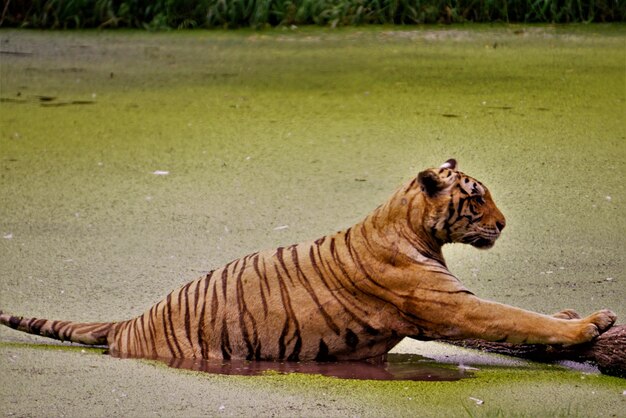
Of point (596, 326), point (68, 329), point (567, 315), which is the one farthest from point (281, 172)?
point (596, 326)

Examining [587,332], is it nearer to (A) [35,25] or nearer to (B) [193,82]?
(B) [193,82]

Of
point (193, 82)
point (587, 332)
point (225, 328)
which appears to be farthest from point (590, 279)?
point (193, 82)

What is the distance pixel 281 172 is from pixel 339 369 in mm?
2185

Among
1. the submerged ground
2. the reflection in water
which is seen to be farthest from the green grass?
the reflection in water

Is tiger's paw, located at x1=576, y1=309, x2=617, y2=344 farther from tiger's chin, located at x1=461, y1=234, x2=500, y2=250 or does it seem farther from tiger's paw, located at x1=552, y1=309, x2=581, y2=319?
tiger's chin, located at x1=461, y1=234, x2=500, y2=250

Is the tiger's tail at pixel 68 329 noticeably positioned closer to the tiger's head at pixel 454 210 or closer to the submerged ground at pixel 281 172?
the submerged ground at pixel 281 172

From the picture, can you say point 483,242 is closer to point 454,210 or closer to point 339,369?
point 454,210

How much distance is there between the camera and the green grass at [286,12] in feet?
25.9

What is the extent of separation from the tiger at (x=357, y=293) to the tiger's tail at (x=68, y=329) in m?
0.21

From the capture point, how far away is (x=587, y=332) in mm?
3121

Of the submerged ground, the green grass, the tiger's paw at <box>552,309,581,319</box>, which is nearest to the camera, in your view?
the submerged ground

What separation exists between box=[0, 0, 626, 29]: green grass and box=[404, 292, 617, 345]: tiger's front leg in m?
4.88

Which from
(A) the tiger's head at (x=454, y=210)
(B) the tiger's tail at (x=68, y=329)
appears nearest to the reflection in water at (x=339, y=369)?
(B) the tiger's tail at (x=68, y=329)

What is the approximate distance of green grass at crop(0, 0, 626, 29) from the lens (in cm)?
788
